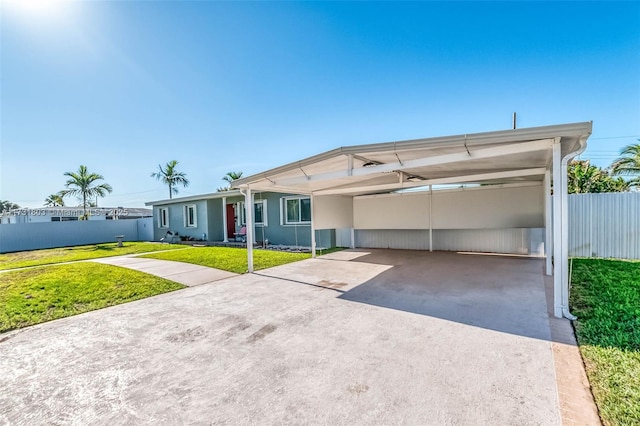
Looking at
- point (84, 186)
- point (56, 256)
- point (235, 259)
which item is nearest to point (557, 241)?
point (235, 259)

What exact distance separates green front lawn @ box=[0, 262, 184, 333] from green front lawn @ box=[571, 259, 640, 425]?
21.6ft

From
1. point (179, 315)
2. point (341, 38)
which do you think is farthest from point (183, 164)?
point (179, 315)

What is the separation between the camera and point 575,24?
23.3 feet

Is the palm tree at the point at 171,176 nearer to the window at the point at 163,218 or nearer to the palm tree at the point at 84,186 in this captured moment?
the palm tree at the point at 84,186

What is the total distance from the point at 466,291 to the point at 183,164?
29.9 meters

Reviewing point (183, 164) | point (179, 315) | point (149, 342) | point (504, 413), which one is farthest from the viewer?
point (183, 164)

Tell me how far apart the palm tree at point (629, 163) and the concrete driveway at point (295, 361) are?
12080 mm

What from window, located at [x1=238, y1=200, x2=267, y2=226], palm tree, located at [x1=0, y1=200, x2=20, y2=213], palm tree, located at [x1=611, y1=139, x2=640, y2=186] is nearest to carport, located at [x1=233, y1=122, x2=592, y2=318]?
window, located at [x1=238, y1=200, x2=267, y2=226]

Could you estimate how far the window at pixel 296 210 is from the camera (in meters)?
12.1

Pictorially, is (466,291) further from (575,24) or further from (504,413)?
(575,24)

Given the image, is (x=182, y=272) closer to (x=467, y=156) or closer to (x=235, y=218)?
(x=467, y=156)

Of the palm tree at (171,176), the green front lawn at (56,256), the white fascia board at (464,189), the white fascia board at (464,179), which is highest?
the palm tree at (171,176)

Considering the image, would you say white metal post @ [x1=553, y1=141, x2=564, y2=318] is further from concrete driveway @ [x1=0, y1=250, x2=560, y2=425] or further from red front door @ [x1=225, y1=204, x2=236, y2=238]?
red front door @ [x1=225, y1=204, x2=236, y2=238]

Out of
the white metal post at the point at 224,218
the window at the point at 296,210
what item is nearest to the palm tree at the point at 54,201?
the white metal post at the point at 224,218
